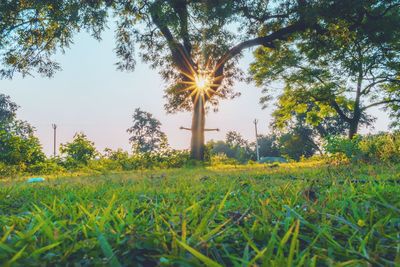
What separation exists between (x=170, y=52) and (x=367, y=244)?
1683cm

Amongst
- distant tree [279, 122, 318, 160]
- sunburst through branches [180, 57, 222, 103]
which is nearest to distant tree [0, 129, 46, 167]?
sunburst through branches [180, 57, 222, 103]

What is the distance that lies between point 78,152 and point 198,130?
19.4 ft

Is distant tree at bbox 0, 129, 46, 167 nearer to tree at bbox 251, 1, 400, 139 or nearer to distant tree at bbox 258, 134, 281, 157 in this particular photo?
tree at bbox 251, 1, 400, 139

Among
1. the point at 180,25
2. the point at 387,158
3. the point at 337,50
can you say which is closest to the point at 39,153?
the point at 180,25

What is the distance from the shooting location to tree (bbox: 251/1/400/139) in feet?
49.6

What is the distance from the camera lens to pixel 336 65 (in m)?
18.6

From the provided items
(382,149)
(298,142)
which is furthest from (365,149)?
(298,142)

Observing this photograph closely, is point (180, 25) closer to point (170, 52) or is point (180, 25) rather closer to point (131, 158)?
point (170, 52)

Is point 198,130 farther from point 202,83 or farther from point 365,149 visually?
point 365,149

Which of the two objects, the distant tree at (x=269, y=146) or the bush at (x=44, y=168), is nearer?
the bush at (x=44, y=168)

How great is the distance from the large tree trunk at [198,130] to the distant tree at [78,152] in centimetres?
491

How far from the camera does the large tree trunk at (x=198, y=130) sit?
53.0 ft

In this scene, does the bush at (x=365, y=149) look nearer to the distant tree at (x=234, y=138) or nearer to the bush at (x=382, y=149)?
the bush at (x=382, y=149)

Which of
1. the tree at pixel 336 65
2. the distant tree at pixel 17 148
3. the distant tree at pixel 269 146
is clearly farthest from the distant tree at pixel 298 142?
the distant tree at pixel 17 148
